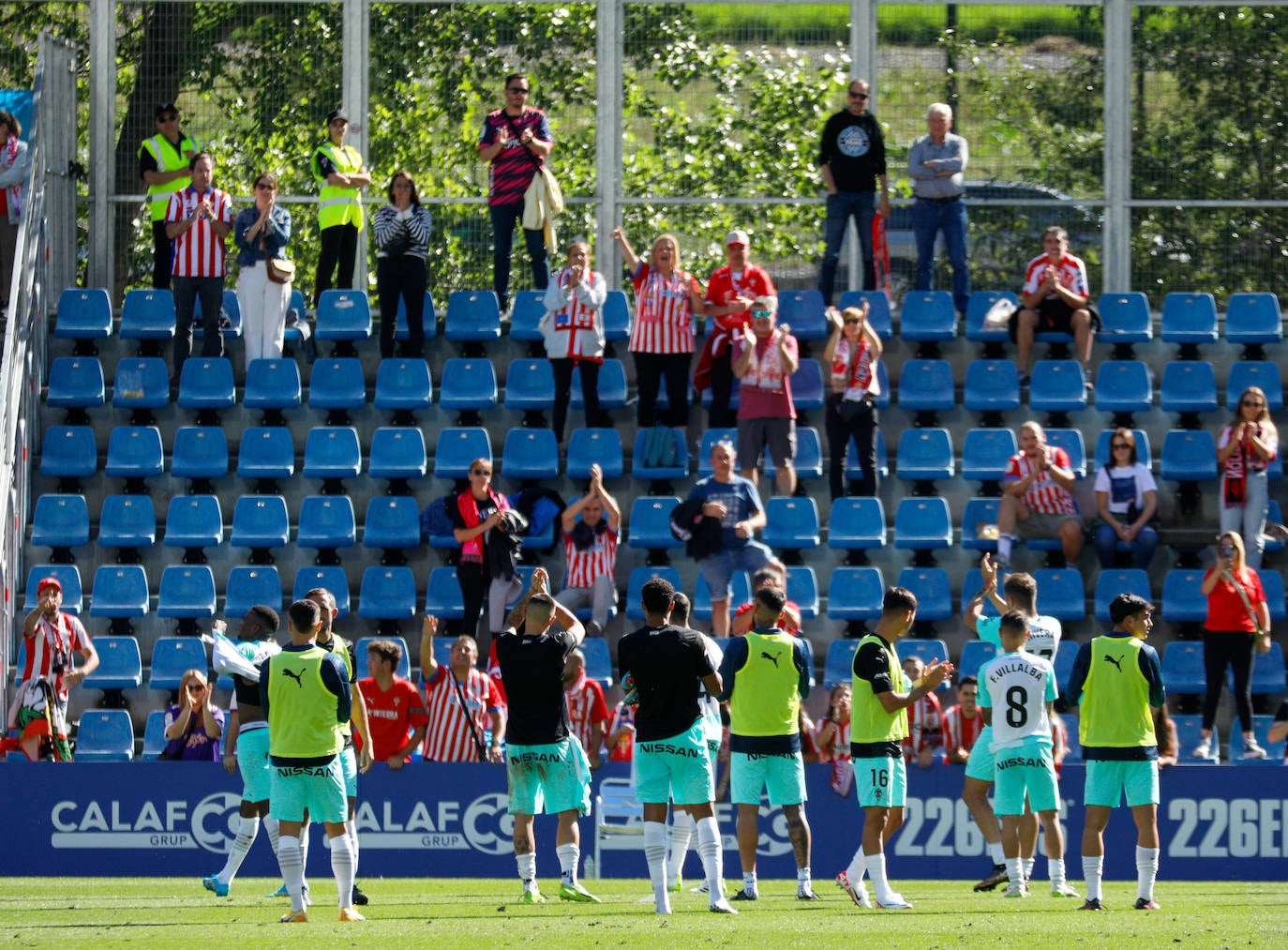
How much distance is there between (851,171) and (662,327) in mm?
2659

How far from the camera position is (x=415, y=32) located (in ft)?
67.2

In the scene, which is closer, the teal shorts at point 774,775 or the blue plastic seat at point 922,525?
the teal shorts at point 774,775

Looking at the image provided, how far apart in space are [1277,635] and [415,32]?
402 inches

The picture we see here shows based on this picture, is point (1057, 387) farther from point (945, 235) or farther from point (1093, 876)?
point (1093, 876)

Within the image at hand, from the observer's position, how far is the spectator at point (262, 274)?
1847 cm

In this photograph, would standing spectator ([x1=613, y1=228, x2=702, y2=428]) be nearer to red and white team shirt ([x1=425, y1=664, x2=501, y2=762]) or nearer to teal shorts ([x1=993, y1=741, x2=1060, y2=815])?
red and white team shirt ([x1=425, y1=664, x2=501, y2=762])

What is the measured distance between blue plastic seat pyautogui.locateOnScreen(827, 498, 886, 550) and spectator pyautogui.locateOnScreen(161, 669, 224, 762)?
545 cm

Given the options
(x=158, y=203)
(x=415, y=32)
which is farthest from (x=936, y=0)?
(x=158, y=203)

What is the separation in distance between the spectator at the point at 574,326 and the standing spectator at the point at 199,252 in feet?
10.4

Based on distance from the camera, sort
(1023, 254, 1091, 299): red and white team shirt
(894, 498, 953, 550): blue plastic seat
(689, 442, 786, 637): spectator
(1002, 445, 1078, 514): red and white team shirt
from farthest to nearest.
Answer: (1023, 254, 1091, 299): red and white team shirt → (894, 498, 953, 550): blue plastic seat → (1002, 445, 1078, 514): red and white team shirt → (689, 442, 786, 637): spectator

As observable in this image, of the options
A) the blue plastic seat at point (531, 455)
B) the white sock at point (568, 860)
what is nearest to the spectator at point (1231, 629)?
the blue plastic seat at point (531, 455)

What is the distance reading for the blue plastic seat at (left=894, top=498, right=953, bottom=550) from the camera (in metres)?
17.5

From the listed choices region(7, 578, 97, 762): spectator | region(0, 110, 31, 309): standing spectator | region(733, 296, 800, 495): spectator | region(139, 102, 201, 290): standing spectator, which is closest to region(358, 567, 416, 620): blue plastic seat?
region(7, 578, 97, 762): spectator

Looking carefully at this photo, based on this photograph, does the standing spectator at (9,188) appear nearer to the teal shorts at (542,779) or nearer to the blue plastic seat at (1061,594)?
the teal shorts at (542,779)
